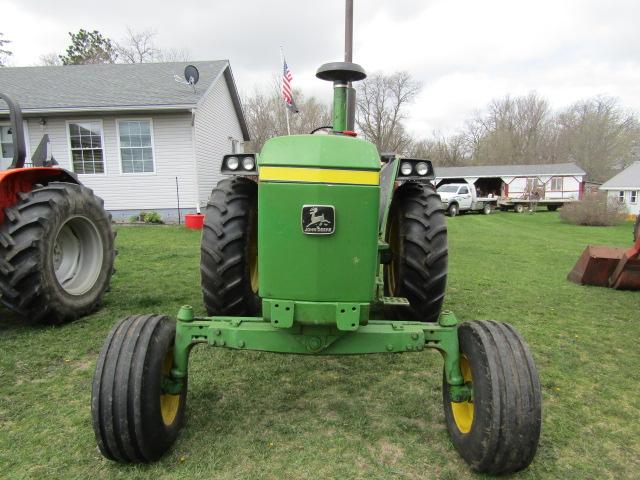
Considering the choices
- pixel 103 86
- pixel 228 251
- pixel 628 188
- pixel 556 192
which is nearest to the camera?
pixel 228 251

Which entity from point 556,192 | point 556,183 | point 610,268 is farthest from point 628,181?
point 610,268

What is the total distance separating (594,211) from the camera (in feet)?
64.2

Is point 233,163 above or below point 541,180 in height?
above

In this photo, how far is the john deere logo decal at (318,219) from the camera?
2074 millimetres

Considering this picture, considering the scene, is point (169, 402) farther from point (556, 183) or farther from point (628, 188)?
point (556, 183)

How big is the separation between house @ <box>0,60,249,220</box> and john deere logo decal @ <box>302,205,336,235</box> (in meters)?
11.1

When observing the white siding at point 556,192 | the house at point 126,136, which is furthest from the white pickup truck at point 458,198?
the house at point 126,136

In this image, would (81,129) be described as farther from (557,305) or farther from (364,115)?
(364,115)

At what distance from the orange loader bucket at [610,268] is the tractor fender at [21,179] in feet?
20.2

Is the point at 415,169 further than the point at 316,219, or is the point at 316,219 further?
the point at 415,169

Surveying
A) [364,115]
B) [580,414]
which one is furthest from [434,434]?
[364,115]

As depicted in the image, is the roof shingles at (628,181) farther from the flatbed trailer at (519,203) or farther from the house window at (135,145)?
the house window at (135,145)

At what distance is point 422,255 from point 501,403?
1377 millimetres

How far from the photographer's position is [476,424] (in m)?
2.09
